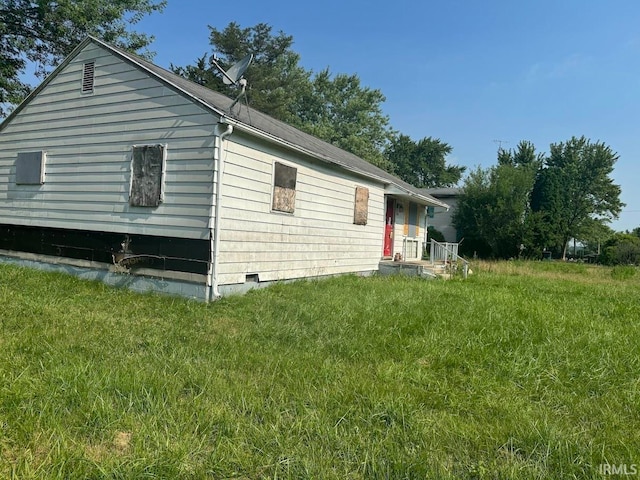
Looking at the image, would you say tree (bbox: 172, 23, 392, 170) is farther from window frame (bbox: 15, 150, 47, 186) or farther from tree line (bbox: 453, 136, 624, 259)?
window frame (bbox: 15, 150, 47, 186)

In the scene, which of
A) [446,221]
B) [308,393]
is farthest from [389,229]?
[446,221]

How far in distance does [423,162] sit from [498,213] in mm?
31092

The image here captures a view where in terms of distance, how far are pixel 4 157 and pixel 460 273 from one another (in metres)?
13.0

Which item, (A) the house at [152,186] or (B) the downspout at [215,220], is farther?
(A) the house at [152,186]

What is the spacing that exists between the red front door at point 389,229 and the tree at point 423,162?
132 ft

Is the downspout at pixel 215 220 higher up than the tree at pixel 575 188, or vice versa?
the tree at pixel 575 188

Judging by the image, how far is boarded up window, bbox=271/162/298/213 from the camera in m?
8.14

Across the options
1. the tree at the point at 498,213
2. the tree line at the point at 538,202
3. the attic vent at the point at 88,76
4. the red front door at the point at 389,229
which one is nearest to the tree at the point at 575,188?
the tree line at the point at 538,202

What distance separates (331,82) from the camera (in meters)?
38.6

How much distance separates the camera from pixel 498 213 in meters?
23.7

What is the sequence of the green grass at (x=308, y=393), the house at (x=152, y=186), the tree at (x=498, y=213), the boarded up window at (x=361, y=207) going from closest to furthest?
1. the green grass at (x=308, y=393)
2. the house at (x=152, y=186)
3. the boarded up window at (x=361, y=207)
4. the tree at (x=498, y=213)

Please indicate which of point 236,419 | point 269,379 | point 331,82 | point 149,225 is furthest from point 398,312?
point 331,82

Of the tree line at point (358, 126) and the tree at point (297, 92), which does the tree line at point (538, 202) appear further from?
the tree at point (297, 92)

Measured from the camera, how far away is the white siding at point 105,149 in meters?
6.92
